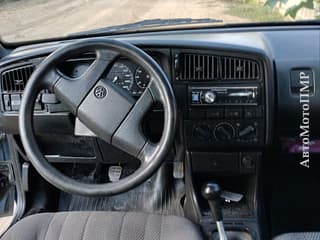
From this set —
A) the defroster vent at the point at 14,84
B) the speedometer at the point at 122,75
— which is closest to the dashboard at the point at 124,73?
the speedometer at the point at 122,75

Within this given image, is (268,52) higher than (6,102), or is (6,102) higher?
(268,52)

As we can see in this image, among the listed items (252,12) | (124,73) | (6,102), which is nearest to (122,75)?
(124,73)

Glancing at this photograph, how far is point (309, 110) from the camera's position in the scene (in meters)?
2.26

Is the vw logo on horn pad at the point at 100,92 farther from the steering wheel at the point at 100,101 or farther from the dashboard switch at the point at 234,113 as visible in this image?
the dashboard switch at the point at 234,113

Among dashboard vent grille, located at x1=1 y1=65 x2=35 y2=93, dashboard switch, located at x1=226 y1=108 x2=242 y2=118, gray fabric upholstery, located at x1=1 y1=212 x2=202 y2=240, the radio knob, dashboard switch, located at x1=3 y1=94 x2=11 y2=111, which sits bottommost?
gray fabric upholstery, located at x1=1 y1=212 x2=202 y2=240

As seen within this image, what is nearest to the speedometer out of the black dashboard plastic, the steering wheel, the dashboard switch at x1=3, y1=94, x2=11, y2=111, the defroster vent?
the black dashboard plastic

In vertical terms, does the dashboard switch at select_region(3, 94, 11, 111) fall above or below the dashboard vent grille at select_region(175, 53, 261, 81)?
below

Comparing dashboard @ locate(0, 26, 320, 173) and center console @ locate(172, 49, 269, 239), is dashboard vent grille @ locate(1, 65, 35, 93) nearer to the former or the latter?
dashboard @ locate(0, 26, 320, 173)

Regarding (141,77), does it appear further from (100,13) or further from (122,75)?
(100,13)

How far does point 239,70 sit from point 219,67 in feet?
0.25

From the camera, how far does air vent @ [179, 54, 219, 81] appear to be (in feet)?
7.00

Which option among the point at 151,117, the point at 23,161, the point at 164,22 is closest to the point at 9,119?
the point at 23,161

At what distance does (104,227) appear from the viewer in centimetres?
214

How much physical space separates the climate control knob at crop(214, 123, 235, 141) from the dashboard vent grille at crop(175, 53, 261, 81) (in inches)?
7.5
